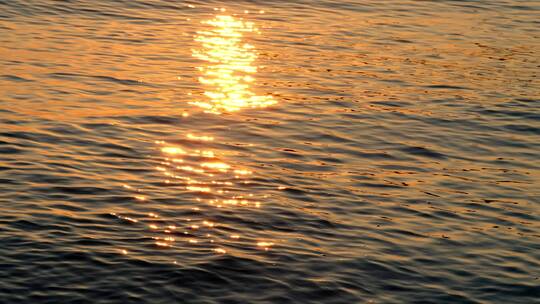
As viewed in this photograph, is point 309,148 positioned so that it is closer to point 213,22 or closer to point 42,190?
point 42,190

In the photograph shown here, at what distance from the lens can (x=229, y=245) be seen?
1378 cm

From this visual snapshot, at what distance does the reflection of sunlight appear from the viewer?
68.2ft

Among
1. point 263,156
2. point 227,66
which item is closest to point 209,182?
point 263,156

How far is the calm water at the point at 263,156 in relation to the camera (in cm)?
1300

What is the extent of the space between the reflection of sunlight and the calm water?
0.23 feet

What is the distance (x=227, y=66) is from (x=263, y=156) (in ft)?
19.8

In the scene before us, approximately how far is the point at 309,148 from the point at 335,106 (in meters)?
2.81

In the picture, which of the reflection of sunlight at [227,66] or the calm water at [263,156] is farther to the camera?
the reflection of sunlight at [227,66]

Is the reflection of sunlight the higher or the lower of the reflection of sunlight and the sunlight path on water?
the higher

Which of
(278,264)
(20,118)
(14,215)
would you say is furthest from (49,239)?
(20,118)

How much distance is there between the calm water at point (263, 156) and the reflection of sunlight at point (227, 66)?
0.07 meters

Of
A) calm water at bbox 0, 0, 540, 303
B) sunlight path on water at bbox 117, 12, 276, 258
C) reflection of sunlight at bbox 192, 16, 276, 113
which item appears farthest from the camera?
reflection of sunlight at bbox 192, 16, 276, 113

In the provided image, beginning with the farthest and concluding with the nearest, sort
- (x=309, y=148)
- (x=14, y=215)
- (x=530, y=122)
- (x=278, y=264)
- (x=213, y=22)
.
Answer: (x=213, y=22) < (x=530, y=122) < (x=309, y=148) < (x=14, y=215) < (x=278, y=264)

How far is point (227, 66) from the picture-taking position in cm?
2328
